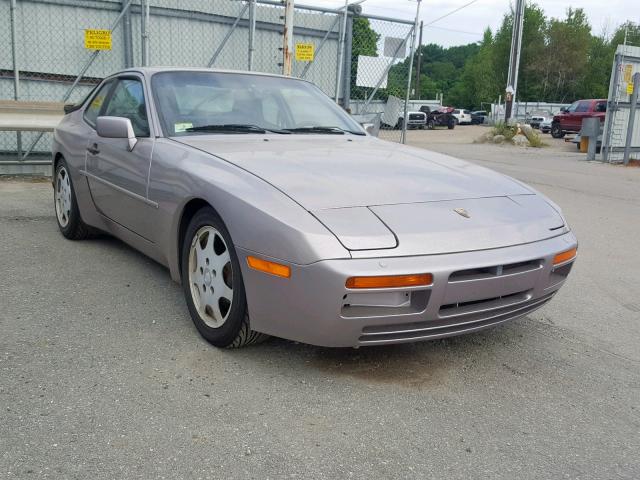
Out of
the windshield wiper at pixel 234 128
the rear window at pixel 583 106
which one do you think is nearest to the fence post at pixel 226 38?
the windshield wiper at pixel 234 128

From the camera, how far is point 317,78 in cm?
1138

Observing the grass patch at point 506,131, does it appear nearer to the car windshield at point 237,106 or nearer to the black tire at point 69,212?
the car windshield at point 237,106

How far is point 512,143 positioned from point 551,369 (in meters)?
21.4

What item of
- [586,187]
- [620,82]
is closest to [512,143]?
[620,82]

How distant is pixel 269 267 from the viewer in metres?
2.63

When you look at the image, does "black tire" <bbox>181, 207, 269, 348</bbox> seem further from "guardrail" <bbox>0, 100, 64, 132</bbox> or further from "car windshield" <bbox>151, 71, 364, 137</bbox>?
"guardrail" <bbox>0, 100, 64, 132</bbox>

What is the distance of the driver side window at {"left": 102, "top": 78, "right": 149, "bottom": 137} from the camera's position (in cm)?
397

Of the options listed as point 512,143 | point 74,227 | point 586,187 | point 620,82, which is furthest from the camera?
point 512,143

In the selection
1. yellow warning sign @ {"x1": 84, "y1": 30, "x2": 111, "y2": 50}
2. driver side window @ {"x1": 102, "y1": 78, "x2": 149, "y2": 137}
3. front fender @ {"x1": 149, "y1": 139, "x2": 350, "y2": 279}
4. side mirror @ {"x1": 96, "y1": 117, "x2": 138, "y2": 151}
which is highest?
yellow warning sign @ {"x1": 84, "y1": 30, "x2": 111, "y2": 50}

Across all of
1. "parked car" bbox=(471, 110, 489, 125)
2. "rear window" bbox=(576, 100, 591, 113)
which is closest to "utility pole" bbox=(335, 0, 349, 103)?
"rear window" bbox=(576, 100, 591, 113)

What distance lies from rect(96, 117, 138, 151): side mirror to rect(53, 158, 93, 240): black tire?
1.21 meters

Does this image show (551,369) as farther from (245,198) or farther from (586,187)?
(586,187)

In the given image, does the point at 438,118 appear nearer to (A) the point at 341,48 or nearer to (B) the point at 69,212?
(A) the point at 341,48

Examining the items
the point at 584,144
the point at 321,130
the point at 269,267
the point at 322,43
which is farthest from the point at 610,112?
the point at 269,267
